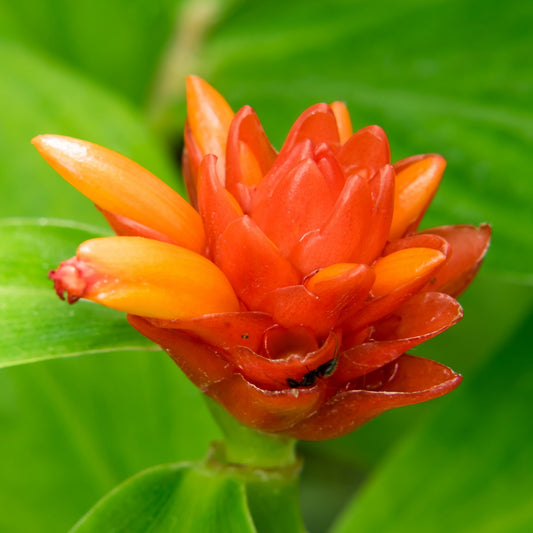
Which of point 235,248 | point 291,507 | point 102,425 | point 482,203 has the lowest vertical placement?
point 102,425

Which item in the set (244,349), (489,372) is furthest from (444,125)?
(244,349)

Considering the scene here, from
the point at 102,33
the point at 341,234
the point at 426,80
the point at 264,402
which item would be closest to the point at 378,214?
the point at 341,234

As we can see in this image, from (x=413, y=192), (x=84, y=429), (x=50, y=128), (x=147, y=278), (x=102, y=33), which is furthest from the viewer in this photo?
(x=102, y=33)

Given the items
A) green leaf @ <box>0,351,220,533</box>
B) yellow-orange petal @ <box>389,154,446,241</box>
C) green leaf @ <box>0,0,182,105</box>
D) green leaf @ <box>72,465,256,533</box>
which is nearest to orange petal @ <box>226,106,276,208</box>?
yellow-orange petal @ <box>389,154,446,241</box>

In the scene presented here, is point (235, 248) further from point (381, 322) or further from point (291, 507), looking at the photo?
point (291, 507)

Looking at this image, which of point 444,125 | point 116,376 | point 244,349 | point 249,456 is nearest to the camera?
point 244,349

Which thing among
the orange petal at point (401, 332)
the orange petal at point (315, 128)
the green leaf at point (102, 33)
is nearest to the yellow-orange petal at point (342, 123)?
the orange petal at point (315, 128)

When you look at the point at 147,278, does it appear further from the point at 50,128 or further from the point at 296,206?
the point at 50,128
